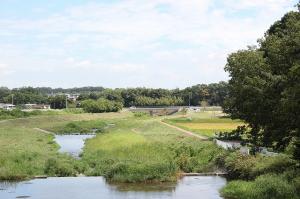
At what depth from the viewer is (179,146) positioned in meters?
57.8

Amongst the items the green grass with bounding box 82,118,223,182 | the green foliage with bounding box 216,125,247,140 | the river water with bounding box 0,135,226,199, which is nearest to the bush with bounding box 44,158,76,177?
the river water with bounding box 0,135,226,199

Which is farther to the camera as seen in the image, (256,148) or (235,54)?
(235,54)

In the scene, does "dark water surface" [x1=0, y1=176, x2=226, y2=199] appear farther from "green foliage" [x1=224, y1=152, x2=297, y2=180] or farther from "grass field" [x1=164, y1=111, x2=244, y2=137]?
"grass field" [x1=164, y1=111, x2=244, y2=137]

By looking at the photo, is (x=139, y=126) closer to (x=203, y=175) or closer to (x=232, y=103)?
(x=232, y=103)

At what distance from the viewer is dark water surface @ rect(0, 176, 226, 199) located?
125 feet

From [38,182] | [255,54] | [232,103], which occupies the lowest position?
[38,182]

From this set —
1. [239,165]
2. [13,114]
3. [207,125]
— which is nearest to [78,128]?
[207,125]

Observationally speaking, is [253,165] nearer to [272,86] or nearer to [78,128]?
[272,86]

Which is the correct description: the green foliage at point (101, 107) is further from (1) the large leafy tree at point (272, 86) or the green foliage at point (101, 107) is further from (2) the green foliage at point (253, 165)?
(2) the green foliage at point (253, 165)

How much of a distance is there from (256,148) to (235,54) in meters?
18.6

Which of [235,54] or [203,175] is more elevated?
[235,54]

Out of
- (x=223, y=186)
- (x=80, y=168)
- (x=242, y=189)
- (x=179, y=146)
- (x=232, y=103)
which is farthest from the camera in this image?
(x=232, y=103)

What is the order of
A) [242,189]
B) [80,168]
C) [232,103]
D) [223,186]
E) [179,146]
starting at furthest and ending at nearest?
[232,103] < [179,146] < [80,168] < [223,186] < [242,189]

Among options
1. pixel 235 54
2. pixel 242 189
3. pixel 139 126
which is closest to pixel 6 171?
pixel 242 189
